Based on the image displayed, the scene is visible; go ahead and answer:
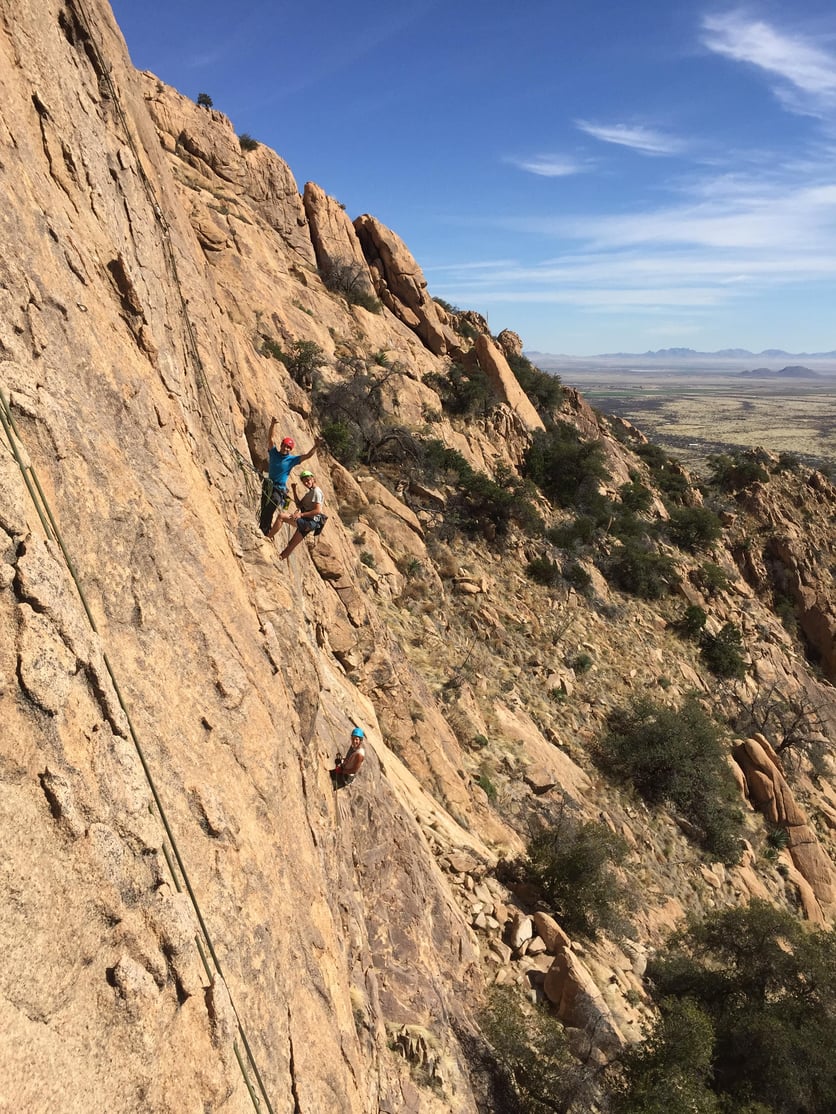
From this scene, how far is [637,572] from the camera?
2648 centimetres

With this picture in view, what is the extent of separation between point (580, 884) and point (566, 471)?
2081cm

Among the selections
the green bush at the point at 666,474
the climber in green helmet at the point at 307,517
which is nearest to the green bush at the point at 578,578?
Answer: the green bush at the point at 666,474

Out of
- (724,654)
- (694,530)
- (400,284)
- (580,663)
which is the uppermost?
(400,284)

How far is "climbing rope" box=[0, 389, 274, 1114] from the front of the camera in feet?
13.0

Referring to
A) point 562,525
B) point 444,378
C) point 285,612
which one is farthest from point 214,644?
point 444,378

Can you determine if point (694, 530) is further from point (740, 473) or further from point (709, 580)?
point (740, 473)

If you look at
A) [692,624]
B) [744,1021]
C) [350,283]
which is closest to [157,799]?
[744,1021]

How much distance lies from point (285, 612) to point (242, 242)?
22.1m

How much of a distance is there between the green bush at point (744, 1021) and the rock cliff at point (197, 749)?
3.16 feet

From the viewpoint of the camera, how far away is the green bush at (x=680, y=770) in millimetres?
A: 17859

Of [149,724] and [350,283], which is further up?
[350,283]

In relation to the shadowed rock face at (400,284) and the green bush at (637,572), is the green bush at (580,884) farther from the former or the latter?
the shadowed rock face at (400,284)

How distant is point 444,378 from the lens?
99.6 ft

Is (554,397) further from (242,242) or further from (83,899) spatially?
(83,899)
